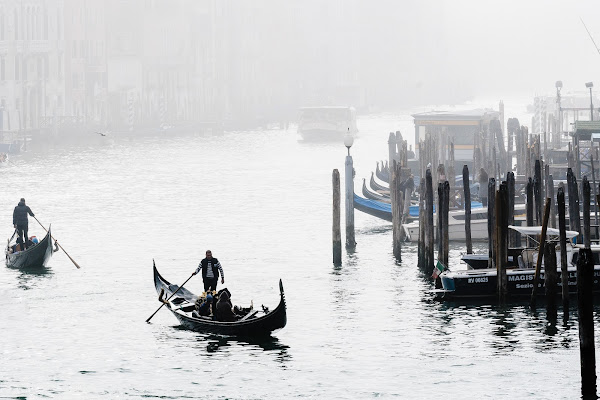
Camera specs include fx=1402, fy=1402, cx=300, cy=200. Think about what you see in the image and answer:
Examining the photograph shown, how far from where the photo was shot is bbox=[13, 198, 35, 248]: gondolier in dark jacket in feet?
117

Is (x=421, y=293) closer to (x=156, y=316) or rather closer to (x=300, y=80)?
(x=156, y=316)

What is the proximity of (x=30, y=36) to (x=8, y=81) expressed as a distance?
6.62 m

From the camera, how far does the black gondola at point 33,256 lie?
3519 cm

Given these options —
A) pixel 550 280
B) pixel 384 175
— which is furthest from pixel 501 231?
pixel 384 175

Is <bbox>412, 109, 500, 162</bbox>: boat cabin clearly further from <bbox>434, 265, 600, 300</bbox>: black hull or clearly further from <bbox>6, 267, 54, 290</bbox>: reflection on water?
<bbox>434, 265, 600, 300</bbox>: black hull

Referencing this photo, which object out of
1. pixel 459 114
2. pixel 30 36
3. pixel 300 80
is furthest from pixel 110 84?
pixel 300 80

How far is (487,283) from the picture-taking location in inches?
1121

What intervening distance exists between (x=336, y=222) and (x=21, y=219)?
820 cm

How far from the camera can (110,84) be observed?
397 ft

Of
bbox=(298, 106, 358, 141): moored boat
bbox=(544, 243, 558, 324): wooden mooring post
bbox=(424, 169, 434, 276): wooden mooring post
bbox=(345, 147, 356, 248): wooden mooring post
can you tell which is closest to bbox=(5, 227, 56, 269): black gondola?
bbox=(345, 147, 356, 248): wooden mooring post

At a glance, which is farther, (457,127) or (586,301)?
(457,127)

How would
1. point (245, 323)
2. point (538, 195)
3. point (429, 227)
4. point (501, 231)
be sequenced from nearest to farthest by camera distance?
point (245, 323) < point (501, 231) < point (429, 227) < point (538, 195)

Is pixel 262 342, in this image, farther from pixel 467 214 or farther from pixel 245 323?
pixel 467 214

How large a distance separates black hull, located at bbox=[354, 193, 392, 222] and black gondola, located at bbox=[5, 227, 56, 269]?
1033cm
